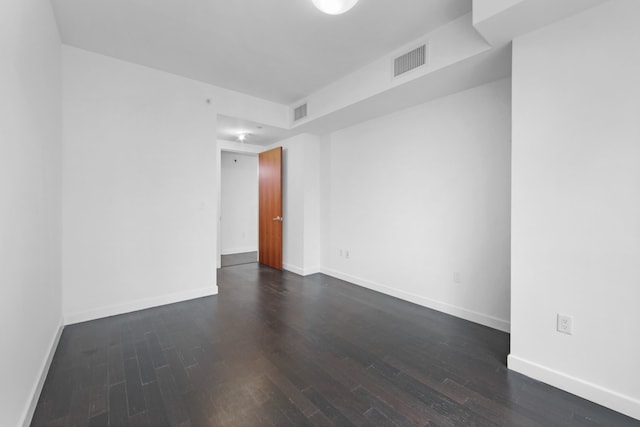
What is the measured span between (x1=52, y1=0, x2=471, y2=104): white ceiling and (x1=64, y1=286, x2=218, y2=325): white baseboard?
2.68 metres

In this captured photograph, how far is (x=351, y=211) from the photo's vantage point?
14.2 ft

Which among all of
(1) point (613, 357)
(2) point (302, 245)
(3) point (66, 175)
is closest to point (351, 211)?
(2) point (302, 245)

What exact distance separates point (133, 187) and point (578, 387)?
4.24 m

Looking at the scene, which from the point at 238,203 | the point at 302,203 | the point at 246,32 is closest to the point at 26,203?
the point at 246,32

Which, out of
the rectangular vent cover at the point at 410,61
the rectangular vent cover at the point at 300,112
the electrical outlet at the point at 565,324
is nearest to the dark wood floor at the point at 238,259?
the rectangular vent cover at the point at 300,112

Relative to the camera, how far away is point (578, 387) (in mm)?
1789

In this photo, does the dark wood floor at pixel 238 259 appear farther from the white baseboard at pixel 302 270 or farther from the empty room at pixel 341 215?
the empty room at pixel 341 215

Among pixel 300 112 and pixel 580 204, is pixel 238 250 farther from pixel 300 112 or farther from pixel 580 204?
pixel 580 204

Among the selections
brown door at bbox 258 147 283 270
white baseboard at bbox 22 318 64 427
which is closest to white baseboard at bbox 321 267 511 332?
brown door at bbox 258 147 283 270

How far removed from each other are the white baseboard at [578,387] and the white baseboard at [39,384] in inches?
121

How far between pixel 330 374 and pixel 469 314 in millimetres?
1782

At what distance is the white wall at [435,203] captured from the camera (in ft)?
9.02

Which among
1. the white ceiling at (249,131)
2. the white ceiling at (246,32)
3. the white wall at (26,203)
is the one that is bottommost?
the white wall at (26,203)

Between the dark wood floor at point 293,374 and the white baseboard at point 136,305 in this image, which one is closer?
the dark wood floor at point 293,374
